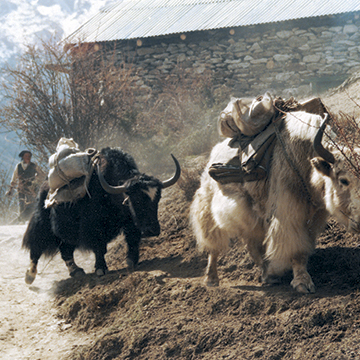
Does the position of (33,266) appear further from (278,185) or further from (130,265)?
(278,185)

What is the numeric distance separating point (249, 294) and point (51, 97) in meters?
7.60

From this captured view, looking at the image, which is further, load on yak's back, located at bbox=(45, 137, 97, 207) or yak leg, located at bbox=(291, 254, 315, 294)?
load on yak's back, located at bbox=(45, 137, 97, 207)

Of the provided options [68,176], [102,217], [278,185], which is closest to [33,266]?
[102,217]

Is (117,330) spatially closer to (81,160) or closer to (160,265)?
(160,265)

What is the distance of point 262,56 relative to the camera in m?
12.8

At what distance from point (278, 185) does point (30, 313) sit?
3.10m

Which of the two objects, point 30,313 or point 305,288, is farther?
point 30,313

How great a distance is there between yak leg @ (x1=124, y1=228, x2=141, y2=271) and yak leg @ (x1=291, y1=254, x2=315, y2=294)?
2.49m

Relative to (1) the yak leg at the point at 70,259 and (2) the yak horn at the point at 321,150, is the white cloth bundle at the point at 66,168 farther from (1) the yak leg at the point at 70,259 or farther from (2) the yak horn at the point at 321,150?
(2) the yak horn at the point at 321,150

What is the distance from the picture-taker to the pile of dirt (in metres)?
3.09

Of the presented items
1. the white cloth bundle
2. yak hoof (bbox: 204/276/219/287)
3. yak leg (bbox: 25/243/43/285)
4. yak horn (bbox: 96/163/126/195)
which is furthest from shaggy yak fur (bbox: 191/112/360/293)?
yak leg (bbox: 25/243/43/285)

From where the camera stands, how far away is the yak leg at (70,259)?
6.08 m

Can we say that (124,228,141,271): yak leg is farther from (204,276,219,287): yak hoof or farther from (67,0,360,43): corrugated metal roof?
A: (67,0,360,43): corrugated metal roof

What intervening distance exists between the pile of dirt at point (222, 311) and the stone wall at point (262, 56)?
26.7 ft
